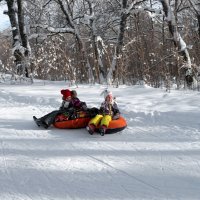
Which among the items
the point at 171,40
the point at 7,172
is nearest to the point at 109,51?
the point at 171,40

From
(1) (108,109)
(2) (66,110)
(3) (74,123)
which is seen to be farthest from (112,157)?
(2) (66,110)

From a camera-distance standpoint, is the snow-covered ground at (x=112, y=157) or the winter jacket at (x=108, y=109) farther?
the winter jacket at (x=108, y=109)

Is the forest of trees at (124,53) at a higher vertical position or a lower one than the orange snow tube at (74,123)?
higher

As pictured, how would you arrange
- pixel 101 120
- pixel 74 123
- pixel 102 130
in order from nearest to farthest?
pixel 102 130
pixel 101 120
pixel 74 123

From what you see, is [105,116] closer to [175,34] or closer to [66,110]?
[66,110]

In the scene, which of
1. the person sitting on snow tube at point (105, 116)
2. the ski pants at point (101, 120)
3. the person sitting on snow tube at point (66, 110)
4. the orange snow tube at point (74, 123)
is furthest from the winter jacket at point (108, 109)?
the person sitting on snow tube at point (66, 110)

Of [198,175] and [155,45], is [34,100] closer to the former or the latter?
[155,45]

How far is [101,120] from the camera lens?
5.49 m

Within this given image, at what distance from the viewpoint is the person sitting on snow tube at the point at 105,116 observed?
537 centimetres

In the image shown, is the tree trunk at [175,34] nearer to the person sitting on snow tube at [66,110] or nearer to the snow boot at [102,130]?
the person sitting on snow tube at [66,110]

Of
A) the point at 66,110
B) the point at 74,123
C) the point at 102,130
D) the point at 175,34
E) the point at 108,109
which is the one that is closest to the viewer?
the point at 102,130

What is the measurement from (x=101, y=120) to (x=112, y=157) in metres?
1.20

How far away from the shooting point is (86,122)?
5895 millimetres

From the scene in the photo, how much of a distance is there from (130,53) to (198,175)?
7.21 meters
